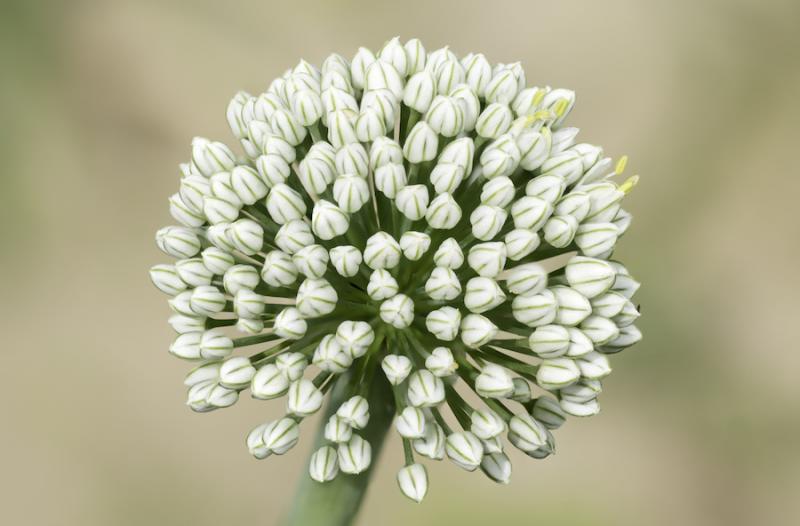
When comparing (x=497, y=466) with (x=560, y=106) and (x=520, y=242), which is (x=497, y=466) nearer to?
(x=520, y=242)

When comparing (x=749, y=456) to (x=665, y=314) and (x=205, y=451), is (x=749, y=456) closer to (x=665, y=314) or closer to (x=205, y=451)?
(x=665, y=314)

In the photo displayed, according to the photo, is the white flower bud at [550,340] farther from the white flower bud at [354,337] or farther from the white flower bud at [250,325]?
the white flower bud at [250,325]

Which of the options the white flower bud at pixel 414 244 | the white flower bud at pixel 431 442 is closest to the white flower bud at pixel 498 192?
the white flower bud at pixel 414 244

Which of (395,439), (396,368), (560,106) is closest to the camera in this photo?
(396,368)

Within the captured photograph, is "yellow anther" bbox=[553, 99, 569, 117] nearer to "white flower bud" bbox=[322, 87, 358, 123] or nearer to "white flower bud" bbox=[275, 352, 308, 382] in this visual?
"white flower bud" bbox=[322, 87, 358, 123]

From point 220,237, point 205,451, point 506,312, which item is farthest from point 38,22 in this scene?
point 506,312

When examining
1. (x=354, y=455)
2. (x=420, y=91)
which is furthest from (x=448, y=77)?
(x=354, y=455)
